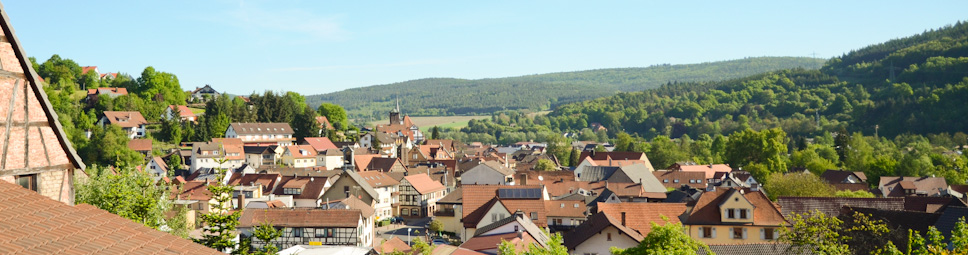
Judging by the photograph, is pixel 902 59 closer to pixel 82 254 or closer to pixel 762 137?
pixel 762 137

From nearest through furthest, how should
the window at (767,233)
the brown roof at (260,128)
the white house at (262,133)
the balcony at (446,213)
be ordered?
the window at (767,233), the balcony at (446,213), the white house at (262,133), the brown roof at (260,128)

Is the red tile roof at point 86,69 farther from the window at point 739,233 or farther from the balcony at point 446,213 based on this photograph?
the window at point 739,233

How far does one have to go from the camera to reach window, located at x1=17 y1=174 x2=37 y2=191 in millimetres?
7840

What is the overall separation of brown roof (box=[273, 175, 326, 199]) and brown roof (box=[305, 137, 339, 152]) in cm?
3415

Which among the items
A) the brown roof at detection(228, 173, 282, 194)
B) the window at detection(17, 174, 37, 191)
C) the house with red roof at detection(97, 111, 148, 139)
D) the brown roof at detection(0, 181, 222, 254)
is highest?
the window at detection(17, 174, 37, 191)

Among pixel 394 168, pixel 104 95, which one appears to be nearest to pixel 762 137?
pixel 394 168

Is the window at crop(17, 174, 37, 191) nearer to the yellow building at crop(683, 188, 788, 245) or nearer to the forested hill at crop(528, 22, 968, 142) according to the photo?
the yellow building at crop(683, 188, 788, 245)

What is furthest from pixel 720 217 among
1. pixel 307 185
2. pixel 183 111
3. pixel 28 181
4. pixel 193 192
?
pixel 183 111

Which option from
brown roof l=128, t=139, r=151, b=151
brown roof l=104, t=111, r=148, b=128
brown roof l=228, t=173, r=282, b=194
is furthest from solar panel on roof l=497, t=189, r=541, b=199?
brown roof l=104, t=111, r=148, b=128

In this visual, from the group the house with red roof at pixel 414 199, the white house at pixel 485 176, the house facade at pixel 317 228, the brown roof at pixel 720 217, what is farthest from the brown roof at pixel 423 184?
the brown roof at pixel 720 217

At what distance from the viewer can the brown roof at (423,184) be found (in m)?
62.8

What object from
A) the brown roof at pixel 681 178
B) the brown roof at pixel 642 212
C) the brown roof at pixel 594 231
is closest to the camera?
the brown roof at pixel 594 231

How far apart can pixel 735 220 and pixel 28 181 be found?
32803 millimetres

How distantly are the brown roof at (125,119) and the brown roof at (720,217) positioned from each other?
3176 inches
